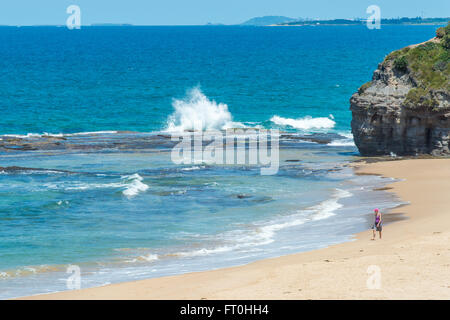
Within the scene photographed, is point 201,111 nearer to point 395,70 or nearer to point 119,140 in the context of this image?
point 119,140

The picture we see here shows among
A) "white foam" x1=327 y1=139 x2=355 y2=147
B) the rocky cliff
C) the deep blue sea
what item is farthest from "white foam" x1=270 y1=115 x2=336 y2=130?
the rocky cliff

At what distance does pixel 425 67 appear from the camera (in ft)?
122

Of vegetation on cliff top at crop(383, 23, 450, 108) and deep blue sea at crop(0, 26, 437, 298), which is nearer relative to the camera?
deep blue sea at crop(0, 26, 437, 298)

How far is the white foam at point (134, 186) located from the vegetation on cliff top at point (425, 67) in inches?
516

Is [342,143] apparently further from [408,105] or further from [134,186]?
[134,186]

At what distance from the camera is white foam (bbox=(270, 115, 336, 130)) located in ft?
191

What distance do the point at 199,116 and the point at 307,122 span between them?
363 inches

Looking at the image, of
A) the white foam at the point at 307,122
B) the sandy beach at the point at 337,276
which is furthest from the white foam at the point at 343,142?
the sandy beach at the point at 337,276

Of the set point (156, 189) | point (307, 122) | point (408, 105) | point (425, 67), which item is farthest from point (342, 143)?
point (156, 189)

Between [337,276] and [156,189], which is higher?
[337,276]

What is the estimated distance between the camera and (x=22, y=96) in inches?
3145

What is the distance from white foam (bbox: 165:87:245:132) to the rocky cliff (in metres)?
21.5

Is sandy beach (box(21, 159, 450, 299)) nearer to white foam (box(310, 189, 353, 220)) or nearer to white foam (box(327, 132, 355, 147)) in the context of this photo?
white foam (box(310, 189, 353, 220))

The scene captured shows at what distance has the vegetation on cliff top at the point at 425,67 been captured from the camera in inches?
1416
